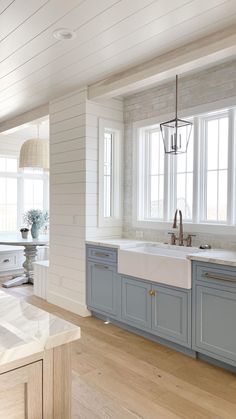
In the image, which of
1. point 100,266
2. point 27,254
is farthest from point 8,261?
point 100,266

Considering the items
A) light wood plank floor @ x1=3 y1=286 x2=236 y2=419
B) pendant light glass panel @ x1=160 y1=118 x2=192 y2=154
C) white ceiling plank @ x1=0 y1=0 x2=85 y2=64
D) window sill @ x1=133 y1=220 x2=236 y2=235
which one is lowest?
light wood plank floor @ x1=3 y1=286 x2=236 y2=419

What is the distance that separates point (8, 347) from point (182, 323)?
7.61ft

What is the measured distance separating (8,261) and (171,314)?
4108 millimetres

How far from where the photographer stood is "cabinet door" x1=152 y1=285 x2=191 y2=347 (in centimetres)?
295

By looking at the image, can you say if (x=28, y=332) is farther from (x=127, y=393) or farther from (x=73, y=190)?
(x=73, y=190)

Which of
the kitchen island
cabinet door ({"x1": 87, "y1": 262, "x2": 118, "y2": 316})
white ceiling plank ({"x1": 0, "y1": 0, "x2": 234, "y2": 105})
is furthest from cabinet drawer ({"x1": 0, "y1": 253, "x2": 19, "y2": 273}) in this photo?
the kitchen island

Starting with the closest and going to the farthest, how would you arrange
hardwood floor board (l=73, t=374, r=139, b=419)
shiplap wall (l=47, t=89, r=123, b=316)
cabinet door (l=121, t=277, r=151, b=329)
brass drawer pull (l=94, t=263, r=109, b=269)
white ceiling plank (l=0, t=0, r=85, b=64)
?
hardwood floor board (l=73, t=374, r=139, b=419), white ceiling plank (l=0, t=0, r=85, b=64), cabinet door (l=121, t=277, r=151, b=329), brass drawer pull (l=94, t=263, r=109, b=269), shiplap wall (l=47, t=89, r=123, b=316)

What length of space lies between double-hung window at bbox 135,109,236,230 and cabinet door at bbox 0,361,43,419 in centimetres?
278

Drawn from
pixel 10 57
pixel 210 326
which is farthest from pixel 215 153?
pixel 10 57

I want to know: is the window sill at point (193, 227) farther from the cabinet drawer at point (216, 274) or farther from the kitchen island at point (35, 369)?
the kitchen island at point (35, 369)

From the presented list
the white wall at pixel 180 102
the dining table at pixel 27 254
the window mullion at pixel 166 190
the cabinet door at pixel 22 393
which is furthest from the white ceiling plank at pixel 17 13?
→ the dining table at pixel 27 254

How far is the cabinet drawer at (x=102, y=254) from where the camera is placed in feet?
12.1

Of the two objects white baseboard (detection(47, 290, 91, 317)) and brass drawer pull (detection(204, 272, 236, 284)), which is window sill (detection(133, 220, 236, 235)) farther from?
white baseboard (detection(47, 290, 91, 317))

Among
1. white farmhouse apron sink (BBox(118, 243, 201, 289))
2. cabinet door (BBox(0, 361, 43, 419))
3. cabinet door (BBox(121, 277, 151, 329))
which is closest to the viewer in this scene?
cabinet door (BBox(0, 361, 43, 419))
